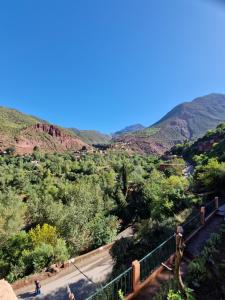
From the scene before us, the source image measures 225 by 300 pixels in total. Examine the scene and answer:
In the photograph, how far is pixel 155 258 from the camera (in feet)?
26.8

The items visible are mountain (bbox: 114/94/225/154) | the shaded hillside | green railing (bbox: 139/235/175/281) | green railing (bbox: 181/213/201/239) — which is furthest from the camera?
mountain (bbox: 114/94/225/154)

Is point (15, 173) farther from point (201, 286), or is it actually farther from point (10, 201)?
point (201, 286)

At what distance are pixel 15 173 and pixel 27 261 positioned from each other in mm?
36680

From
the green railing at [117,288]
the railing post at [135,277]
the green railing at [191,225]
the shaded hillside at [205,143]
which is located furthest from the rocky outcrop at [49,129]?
the railing post at [135,277]

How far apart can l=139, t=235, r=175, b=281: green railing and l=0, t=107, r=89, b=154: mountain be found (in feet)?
265

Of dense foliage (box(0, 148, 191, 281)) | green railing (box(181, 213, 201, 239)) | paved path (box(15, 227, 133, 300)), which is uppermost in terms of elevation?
green railing (box(181, 213, 201, 239))

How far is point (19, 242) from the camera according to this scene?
20.3 metres

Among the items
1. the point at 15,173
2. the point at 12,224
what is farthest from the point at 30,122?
the point at 12,224

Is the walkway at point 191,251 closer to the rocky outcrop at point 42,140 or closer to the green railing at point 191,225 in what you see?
the green railing at point 191,225

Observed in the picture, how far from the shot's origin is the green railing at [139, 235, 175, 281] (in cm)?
758

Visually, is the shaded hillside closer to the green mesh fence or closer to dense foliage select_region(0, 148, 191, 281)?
dense foliage select_region(0, 148, 191, 281)

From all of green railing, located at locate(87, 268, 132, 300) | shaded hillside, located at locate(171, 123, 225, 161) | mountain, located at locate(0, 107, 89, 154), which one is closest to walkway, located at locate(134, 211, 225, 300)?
green railing, located at locate(87, 268, 132, 300)

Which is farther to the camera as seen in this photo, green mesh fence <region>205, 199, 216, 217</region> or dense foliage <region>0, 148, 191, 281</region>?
dense foliage <region>0, 148, 191, 281</region>

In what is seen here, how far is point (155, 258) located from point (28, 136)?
3576 inches
